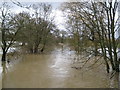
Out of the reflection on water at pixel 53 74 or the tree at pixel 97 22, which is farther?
the tree at pixel 97 22

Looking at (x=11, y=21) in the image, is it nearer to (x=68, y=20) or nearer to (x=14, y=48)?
(x=14, y=48)

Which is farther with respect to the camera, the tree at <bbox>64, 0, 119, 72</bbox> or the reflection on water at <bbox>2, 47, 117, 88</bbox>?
the tree at <bbox>64, 0, 119, 72</bbox>

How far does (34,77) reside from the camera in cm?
205

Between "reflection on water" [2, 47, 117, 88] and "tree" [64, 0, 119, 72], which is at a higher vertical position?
"tree" [64, 0, 119, 72]

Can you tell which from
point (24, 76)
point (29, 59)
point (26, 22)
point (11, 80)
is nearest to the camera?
point (11, 80)

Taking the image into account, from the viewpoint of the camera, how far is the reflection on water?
1815 millimetres

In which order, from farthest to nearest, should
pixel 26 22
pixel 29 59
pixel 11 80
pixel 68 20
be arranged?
1. pixel 68 20
2. pixel 29 59
3. pixel 26 22
4. pixel 11 80

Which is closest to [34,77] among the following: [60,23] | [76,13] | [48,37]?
[48,37]

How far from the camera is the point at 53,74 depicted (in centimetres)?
212

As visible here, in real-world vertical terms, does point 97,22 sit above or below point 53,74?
above

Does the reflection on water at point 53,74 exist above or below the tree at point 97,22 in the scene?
below

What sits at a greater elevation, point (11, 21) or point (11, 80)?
point (11, 21)

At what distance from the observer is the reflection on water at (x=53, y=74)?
71.5 inches

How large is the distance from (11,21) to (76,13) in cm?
94
